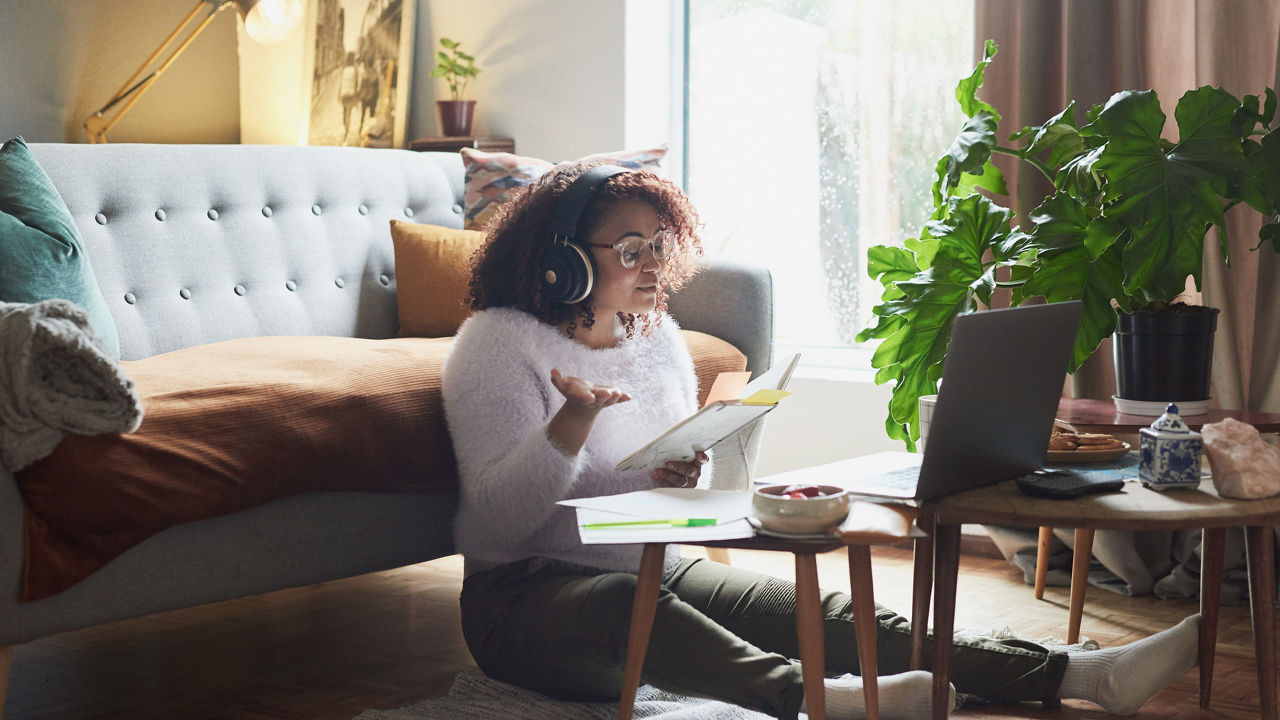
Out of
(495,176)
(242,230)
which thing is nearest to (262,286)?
(242,230)

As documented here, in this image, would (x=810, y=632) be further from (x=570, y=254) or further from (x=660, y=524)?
(x=570, y=254)

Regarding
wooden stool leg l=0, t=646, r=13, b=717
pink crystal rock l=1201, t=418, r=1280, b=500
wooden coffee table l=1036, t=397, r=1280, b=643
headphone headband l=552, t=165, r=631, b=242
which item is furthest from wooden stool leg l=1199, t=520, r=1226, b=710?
wooden stool leg l=0, t=646, r=13, b=717

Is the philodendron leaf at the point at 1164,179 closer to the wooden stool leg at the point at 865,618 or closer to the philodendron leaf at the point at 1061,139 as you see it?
the philodendron leaf at the point at 1061,139

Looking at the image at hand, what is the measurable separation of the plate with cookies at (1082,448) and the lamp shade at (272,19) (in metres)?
2.57

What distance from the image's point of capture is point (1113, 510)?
4.48 ft

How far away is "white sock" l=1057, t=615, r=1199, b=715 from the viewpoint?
5.70ft

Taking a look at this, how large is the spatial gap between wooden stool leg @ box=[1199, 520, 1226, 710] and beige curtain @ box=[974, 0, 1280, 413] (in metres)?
0.80

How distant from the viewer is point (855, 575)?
134cm

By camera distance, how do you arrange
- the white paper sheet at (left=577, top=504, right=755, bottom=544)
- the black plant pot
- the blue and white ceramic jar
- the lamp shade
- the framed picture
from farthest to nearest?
the framed picture
the lamp shade
the black plant pot
the blue and white ceramic jar
the white paper sheet at (left=577, top=504, right=755, bottom=544)

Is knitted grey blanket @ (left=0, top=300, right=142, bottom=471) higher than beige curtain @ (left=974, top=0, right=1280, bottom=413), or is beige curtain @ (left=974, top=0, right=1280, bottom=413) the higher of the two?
beige curtain @ (left=974, top=0, right=1280, bottom=413)

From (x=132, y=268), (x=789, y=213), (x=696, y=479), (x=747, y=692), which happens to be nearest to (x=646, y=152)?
(x=789, y=213)

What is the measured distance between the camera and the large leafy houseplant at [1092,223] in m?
1.87

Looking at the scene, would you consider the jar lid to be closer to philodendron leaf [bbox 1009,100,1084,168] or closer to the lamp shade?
philodendron leaf [bbox 1009,100,1084,168]

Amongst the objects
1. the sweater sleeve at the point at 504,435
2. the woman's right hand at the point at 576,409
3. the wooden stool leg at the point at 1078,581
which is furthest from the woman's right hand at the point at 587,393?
the wooden stool leg at the point at 1078,581
